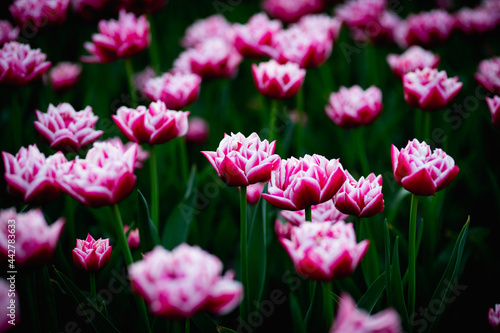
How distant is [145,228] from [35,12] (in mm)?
1179

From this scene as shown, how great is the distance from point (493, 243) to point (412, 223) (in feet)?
2.66

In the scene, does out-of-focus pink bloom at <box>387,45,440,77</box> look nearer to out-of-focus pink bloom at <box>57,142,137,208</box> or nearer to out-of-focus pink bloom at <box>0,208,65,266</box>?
out-of-focus pink bloom at <box>57,142,137,208</box>

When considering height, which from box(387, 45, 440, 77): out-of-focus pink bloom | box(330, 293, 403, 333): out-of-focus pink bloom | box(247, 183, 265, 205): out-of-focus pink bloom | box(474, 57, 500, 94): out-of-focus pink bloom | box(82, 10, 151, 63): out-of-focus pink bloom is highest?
box(330, 293, 403, 333): out-of-focus pink bloom

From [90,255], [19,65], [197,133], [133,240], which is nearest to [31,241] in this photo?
[90,255]

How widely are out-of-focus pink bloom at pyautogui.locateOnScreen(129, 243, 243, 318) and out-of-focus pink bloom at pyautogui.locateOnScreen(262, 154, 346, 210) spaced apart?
12.3 inches

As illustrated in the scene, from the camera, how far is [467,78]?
256 centimetres

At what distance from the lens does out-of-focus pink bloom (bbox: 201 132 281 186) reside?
97cm

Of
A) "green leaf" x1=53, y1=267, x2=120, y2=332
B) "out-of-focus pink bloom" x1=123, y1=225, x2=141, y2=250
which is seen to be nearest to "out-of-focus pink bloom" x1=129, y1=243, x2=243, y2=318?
"green leaf" x1=53, y1=267, x2=120, y2=332

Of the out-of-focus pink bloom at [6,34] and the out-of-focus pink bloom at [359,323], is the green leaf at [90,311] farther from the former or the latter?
the out-of-focus pink bloom at [6,34]

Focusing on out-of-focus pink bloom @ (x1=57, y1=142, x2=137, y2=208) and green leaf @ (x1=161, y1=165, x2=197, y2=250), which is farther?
green leaf @ (x1=161, y1=165, x2=197, y2=250)

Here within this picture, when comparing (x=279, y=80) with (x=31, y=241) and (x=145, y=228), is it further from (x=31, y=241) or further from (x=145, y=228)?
(x=31, y=241)

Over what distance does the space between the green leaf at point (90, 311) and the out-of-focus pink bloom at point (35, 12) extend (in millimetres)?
1230

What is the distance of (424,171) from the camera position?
0.96m

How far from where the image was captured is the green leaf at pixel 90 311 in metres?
1.03
